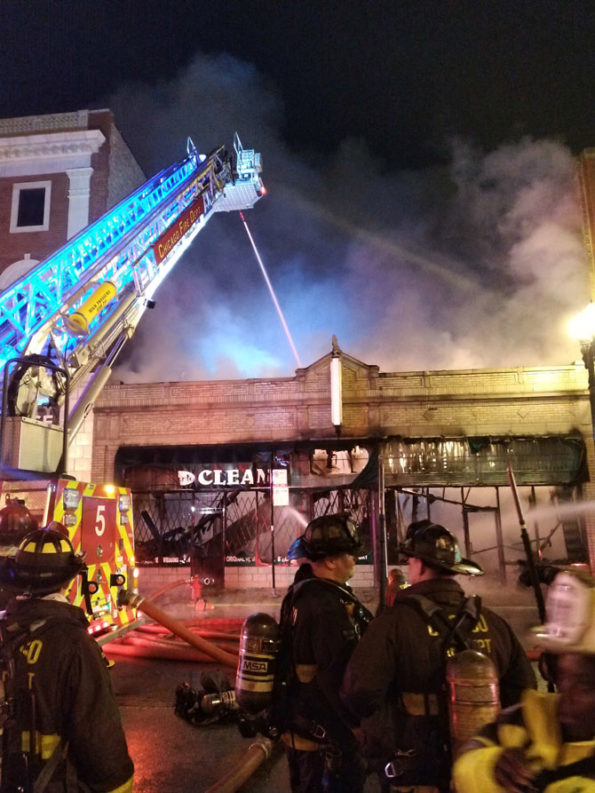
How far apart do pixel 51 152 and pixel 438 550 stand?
59.0 ft

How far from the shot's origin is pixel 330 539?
2.86m

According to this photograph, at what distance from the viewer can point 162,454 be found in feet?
43.4

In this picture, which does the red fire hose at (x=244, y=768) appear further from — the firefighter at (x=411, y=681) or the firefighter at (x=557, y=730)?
the firefighter at (x=557, y=730)

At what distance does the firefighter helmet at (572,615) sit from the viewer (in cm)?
137

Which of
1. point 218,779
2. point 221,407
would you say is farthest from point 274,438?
point 218,779

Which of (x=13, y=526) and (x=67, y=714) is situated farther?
(x=13, y=526)

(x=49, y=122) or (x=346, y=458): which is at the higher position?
(x=49, y=122)

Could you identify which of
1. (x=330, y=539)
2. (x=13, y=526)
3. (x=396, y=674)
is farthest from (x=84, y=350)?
(x=396, y=674)

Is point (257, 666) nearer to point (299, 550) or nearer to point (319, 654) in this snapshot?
point (319, 654)

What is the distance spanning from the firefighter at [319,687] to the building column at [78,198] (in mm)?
15472

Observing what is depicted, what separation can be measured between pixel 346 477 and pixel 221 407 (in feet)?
11.4

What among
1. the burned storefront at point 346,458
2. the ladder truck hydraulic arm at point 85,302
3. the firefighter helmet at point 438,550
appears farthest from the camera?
the burned storefront at point 346,458

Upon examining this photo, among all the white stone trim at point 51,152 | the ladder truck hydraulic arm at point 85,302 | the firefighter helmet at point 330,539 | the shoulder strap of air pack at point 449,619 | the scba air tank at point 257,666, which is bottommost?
the scba air tank at point 257,666

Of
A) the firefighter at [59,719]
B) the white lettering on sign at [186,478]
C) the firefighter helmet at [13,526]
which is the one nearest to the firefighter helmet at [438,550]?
the firefighter at [59,719]
